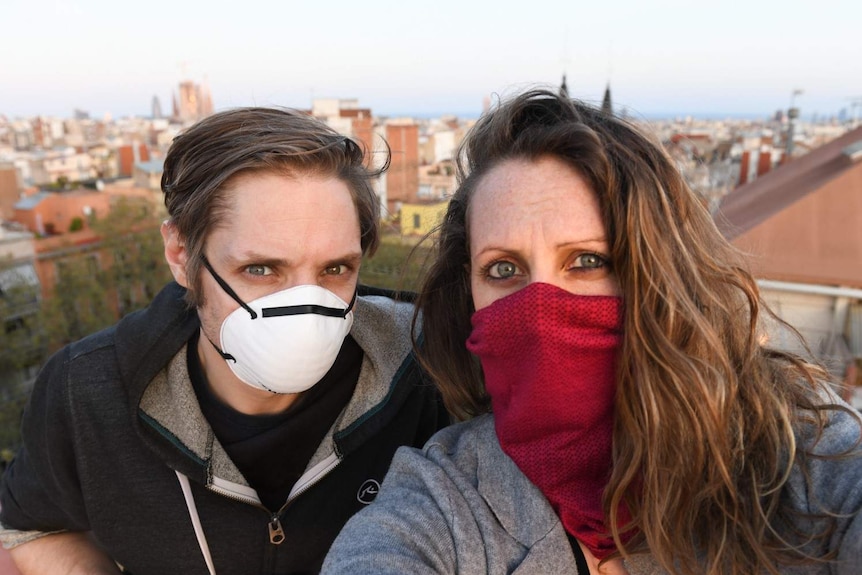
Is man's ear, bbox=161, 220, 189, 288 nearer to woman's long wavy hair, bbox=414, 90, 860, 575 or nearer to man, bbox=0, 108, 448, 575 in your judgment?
man, bbox=0, 108, 448, 575

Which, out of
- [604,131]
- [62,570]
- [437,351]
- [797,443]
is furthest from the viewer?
[62,570]

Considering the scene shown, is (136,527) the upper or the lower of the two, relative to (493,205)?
lower

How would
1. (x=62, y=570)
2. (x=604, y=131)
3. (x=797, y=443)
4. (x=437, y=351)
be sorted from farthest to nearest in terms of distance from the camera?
(x=62, y=570), (x=437, y=351), (x=604, y=131), (x=797, y=443)

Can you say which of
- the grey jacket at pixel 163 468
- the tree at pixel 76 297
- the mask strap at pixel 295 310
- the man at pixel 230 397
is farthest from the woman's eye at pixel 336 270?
the tree at pixel 76 297

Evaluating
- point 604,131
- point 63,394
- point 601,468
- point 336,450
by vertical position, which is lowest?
point 336,450

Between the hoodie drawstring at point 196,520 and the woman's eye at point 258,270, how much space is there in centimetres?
59

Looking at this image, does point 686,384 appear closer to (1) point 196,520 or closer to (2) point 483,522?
(2) point 483,522

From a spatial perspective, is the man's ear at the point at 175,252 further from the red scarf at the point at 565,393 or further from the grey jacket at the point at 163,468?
the red scarf at the point at 565,393

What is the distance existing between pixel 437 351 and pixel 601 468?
0.59 meters

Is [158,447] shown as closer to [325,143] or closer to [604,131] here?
[325,143]

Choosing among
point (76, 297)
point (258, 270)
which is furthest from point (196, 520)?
point (76, 297)

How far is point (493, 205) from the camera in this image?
1.41 meters

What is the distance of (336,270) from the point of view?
184 centimetres

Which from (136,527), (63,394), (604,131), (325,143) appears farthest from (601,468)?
(63,394)
